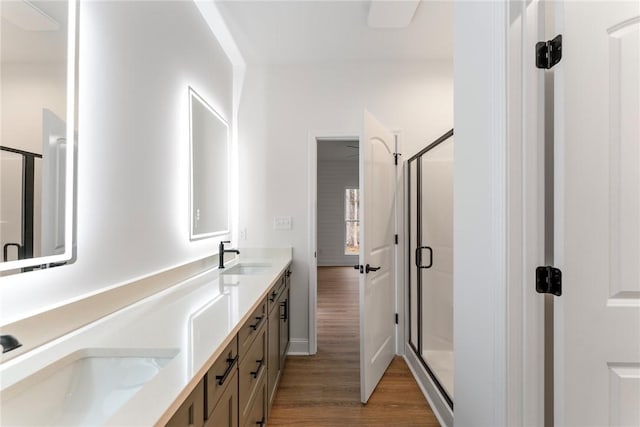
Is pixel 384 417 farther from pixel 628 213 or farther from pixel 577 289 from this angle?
pixel 628 213

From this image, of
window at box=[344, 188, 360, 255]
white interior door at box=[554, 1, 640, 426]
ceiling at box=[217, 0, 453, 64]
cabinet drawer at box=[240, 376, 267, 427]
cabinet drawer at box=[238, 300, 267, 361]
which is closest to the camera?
white interior door at box=[554, 1, 640, 426]

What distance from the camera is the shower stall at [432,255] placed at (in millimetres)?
2525

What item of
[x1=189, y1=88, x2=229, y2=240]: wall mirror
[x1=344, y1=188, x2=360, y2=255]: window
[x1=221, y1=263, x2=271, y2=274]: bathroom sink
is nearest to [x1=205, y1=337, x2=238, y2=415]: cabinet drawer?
[x1=189, y1=88, x2=229, y2=240]: wall mirror

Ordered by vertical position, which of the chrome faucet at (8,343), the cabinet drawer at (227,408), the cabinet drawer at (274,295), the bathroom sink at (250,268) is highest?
the chrome faucet at (8,343)

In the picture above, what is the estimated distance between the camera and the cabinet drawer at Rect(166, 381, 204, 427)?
0.75 metres

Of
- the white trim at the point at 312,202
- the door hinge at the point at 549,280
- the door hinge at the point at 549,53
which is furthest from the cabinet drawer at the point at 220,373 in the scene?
the white trim at the point at 312,202

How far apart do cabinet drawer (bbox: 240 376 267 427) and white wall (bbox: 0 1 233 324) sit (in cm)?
81

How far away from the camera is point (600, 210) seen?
0.96m

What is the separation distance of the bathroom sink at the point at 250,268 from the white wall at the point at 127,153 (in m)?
0.57

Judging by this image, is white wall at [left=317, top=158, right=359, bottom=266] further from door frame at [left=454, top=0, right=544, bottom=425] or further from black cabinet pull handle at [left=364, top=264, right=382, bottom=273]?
door frame at [left=454, top=0, right=544, bottom=425]

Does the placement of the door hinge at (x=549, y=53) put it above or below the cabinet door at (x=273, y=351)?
above

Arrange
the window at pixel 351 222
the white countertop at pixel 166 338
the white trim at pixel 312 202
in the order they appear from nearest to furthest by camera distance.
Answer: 1. the white countertop at pixel 166 338
2. the white trim at pixel 312 202
3. the window at pixel 351 222

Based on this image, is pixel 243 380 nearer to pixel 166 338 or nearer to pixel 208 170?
pixel 166 338

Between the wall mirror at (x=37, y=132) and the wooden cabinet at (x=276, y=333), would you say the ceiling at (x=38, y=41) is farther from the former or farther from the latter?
the wooden cabinet at (x=276, y=333)
